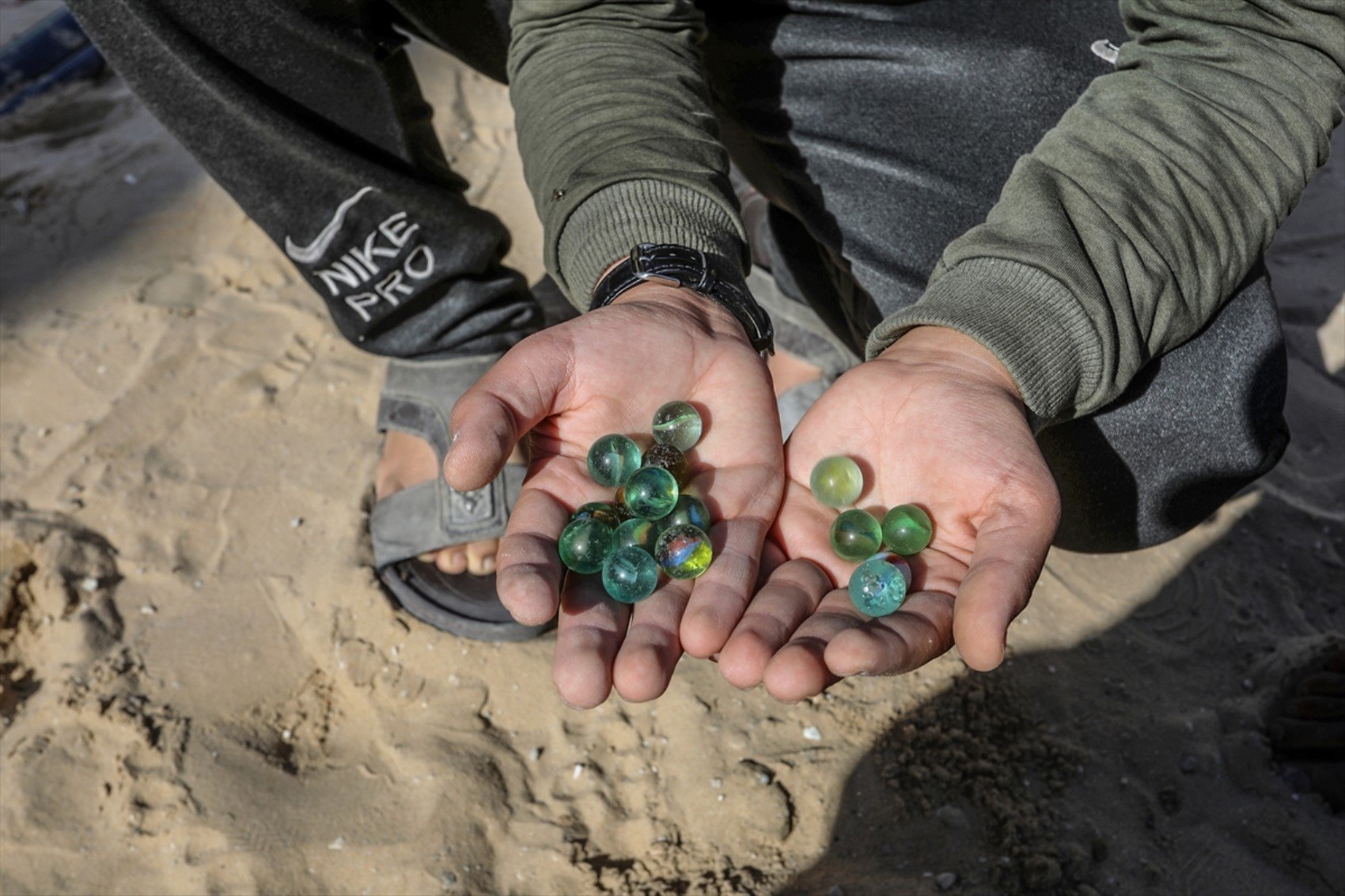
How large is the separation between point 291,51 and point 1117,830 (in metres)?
2.33

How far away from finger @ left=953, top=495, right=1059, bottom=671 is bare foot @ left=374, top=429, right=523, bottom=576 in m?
1.21

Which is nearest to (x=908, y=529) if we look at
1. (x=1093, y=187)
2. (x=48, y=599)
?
(x=1093, y=187)

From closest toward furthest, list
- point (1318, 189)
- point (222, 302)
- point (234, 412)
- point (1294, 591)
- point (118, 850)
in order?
point (118, 850), point (1294, 591), point (234, 412), point (222, 302), point (1318, 189)

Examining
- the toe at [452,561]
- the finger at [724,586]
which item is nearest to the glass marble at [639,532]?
the finger at [724,586]

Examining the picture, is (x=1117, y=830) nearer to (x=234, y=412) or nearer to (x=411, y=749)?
(x=411, y=749)

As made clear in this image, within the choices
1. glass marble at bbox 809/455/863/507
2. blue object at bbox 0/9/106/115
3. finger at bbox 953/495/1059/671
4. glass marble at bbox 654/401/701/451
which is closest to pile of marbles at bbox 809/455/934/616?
glass marble at bbox 809/455/863/507

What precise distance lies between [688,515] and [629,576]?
0.56 ft

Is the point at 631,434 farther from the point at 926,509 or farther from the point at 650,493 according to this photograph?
the point at 926,509

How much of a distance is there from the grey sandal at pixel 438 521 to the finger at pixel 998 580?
1184 millimetres

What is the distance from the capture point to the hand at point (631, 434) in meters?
1.39

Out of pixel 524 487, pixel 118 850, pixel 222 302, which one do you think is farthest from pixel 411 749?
pixel 222 302

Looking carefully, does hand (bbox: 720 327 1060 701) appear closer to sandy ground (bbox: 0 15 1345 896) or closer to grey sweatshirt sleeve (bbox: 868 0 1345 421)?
grey sweatshirt sleeve (bbox: 868 0 1345 421)

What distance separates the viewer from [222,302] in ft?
10.2

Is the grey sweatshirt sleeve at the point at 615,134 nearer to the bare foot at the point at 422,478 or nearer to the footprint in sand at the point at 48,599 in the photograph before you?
the bare foot at the point at 422,478
